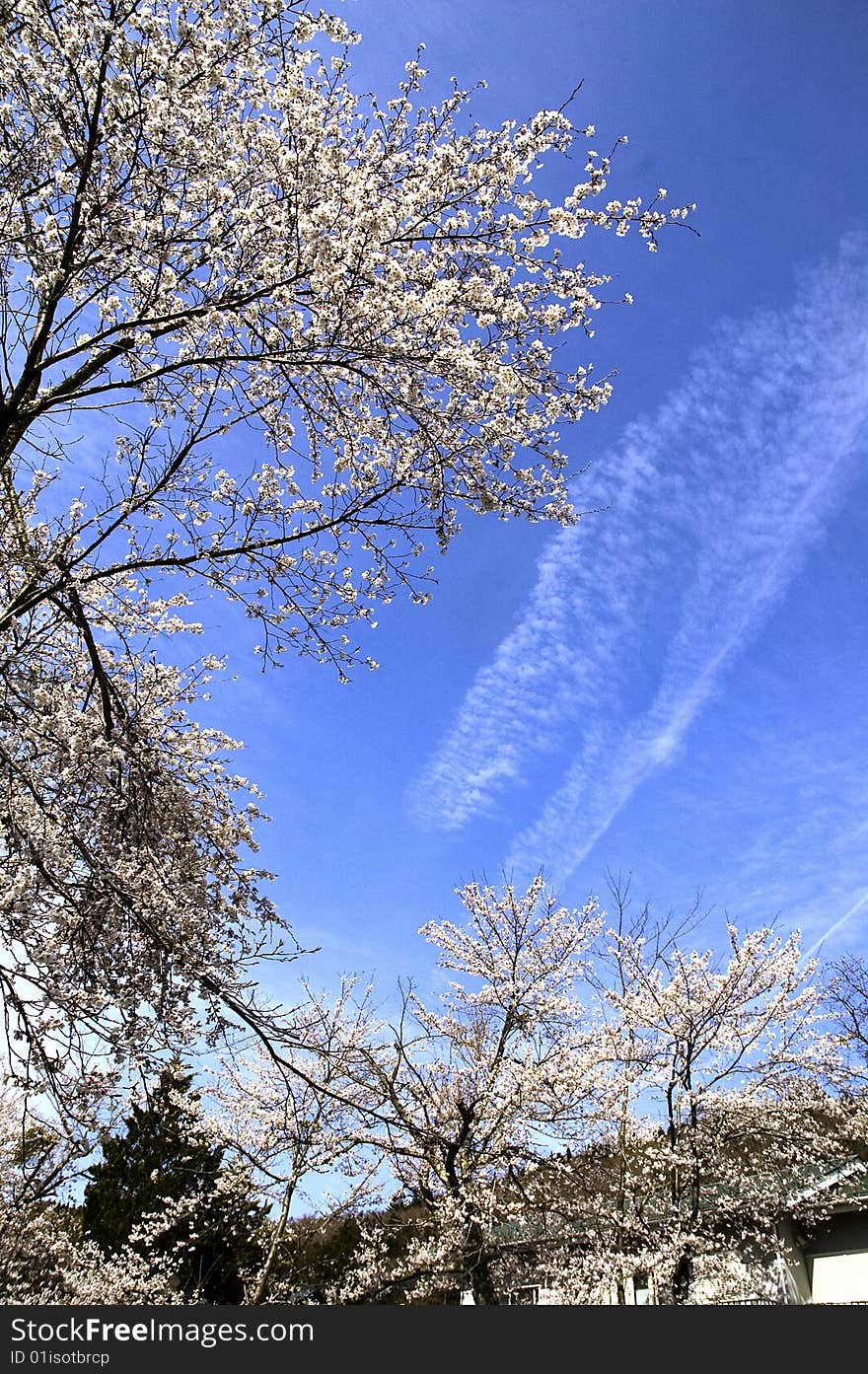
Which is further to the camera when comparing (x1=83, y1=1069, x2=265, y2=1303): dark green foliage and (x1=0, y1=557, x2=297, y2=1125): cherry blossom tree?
(x1=83, y1=1069, x2=265, y2=1303): dark green foliage

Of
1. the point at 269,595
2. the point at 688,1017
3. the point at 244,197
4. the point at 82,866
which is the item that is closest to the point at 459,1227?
the point at 688,1017

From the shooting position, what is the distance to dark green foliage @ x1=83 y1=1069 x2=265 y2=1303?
1530cm

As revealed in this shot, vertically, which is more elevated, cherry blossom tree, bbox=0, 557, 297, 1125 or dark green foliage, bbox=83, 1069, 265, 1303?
cherry blossom tree, bbox=0, 557, 297, 1125

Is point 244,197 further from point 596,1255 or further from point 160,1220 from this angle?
point 160,1220

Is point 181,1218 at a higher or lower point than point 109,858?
lower

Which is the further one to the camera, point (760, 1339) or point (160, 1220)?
point (160, 1220)

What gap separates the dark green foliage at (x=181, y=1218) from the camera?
15.3 meters

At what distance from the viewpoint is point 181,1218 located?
1484 cm

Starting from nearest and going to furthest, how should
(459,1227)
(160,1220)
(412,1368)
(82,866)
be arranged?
(412,1368) → (82,866) → (459,1227) → (160,1220)

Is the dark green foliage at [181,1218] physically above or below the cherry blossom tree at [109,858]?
below

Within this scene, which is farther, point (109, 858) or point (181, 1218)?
point (181, 1218)

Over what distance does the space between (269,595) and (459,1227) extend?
8.70 metres

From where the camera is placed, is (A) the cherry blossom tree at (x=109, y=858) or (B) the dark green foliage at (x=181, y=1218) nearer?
(A) the cherry blossom tree at (x=109, y=858)

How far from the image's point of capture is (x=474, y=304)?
4.79 m
